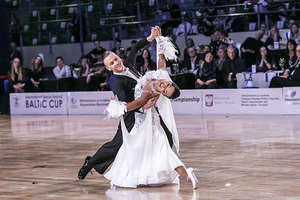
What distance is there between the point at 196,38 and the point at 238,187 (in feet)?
47.7

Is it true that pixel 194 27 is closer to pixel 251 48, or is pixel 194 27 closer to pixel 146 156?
pixel 251 48

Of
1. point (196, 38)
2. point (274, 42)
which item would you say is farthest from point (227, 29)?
point (274, 42)

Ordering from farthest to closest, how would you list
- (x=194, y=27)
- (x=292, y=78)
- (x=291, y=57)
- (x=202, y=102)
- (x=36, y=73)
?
(x=36, y=73), (x=194, y=27), (x=202, y=102), (x=291, y=57), (x=292, y=78)

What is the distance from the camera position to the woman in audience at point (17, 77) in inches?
894

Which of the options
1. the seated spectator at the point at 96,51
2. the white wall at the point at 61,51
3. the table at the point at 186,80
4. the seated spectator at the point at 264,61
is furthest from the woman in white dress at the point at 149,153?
the white wall at the point at 61,51

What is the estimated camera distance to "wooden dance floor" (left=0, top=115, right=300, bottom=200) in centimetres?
718

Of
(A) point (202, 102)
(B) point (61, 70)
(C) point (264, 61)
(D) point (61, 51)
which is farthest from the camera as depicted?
(D) point (61, 51)

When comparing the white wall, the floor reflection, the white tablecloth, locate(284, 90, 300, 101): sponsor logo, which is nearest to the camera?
the floor reflection

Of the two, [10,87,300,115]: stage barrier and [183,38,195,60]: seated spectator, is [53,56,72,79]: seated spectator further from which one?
[183,38,195,60]: seated spectator

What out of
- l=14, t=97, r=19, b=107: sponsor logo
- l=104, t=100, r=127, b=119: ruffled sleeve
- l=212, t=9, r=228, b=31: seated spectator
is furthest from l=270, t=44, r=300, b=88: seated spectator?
l=104, t=100, r=127, b=119: ruffled sleeve

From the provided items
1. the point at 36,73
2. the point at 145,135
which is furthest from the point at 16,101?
the point at 145,135

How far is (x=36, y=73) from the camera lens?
22391 millimetres

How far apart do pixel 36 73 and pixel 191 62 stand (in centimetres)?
582

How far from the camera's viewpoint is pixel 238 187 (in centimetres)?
725
